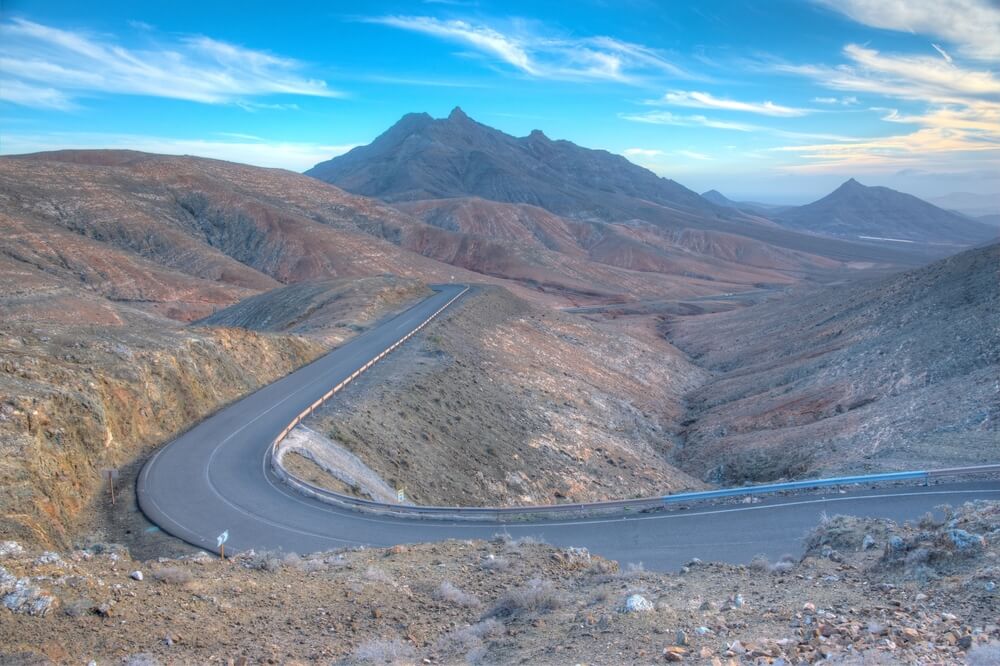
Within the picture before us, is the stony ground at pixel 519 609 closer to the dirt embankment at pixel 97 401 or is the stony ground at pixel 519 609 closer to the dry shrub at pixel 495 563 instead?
the dry shrub at pixel 495 563

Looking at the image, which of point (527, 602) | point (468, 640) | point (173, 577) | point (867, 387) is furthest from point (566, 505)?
point (867, 387)

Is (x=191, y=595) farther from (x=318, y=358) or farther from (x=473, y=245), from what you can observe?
(x=473, y=245)

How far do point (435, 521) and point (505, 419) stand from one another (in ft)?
44.2

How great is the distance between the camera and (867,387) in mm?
29547

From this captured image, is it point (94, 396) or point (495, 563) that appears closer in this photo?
A: point (495, 563)

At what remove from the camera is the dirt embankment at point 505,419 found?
21.7m

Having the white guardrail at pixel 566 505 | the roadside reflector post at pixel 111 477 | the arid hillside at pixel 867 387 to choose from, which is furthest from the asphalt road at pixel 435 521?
the arid hillside at pixel 867 387

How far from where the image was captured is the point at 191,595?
8.37 m

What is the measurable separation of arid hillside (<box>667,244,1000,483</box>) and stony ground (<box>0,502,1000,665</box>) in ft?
37.7

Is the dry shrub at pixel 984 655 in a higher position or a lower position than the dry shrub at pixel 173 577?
higher

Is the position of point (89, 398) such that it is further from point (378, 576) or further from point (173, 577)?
point (378, 576)

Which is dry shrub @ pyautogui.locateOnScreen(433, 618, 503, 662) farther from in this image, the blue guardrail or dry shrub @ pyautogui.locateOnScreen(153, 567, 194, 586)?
the blue guardrail

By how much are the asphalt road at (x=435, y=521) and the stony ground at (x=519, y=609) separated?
102 inches

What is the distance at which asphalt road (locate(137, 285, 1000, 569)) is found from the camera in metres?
13.0
